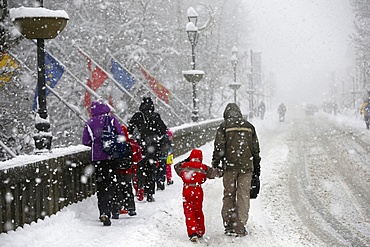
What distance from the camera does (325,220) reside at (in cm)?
931

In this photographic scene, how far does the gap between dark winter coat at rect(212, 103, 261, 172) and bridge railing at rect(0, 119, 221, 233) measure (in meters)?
→ 2.44

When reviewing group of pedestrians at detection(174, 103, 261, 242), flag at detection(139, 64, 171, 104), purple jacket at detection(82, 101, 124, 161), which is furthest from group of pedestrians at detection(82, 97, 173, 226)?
flag at detection(139, 64, 171, 104)

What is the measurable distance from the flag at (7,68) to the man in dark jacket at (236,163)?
6383 millimetres

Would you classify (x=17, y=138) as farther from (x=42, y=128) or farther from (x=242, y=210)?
(x=242, y=210)

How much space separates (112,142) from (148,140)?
6.98ft

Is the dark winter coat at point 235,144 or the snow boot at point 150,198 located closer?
the dark winter coat at point 235,144

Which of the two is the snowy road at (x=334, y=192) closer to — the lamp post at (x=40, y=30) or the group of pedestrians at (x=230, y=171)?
the group of pedestrians at (x=230, y=171)

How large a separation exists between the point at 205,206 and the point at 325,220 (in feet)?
7.41

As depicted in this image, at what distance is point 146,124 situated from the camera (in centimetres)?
1069

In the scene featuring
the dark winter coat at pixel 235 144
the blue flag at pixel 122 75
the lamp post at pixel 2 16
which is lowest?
the dark winter coat at pixel 235 144

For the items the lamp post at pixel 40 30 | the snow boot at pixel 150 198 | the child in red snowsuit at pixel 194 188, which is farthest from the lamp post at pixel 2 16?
the child in red snowsuit at pixel 194 188

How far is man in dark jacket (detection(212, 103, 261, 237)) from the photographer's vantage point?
812 centimetres

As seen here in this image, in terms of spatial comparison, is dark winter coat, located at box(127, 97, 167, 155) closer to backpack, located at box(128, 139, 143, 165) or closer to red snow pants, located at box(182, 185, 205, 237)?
backpack, located at box(128, 139, 143, 165)

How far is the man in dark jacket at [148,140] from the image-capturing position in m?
10.5
